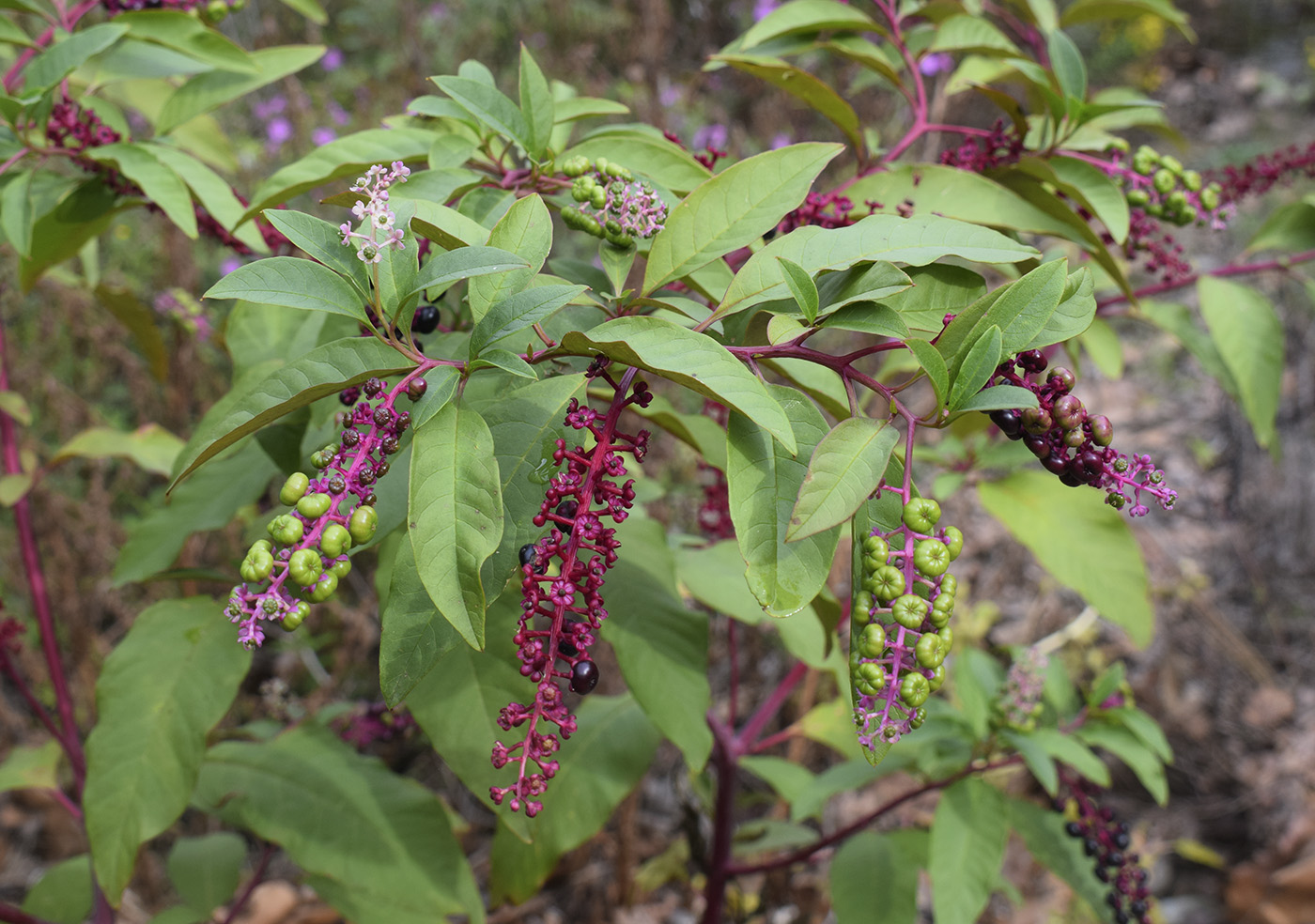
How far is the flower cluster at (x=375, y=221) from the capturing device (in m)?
0.73

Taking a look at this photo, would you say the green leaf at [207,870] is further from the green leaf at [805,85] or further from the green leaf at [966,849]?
the green leaf at [805,85]

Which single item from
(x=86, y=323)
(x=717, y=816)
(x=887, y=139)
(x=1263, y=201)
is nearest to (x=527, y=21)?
(x=887, y=139)

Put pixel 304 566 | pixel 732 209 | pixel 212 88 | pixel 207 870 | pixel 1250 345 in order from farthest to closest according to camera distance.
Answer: pixel 207 870, pixel 1250 345, pixel 212 88, pixel 732 209, pixel 304 566

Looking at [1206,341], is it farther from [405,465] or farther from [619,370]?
[405,465]

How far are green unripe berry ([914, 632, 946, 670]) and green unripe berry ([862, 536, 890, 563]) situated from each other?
7cm

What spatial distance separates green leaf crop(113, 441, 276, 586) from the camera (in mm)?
1426

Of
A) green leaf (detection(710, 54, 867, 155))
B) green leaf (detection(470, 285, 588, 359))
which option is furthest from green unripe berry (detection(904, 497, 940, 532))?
green leaf (detection(710, 54, 867, 155))

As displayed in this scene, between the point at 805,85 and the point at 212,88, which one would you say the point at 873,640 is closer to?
the point at 805,85

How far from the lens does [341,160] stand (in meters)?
1.08

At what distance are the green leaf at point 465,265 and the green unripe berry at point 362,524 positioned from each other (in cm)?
A: 19

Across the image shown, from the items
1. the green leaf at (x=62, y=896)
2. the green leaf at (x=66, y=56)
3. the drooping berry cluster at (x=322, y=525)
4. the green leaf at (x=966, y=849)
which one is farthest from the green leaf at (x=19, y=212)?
the green leaf at (x=966, y=849)

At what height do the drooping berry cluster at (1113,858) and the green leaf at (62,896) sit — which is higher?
the drooping berry cluster at (1113,858)

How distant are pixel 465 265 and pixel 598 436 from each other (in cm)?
19

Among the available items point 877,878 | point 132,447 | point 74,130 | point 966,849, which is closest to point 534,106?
point 74,130
